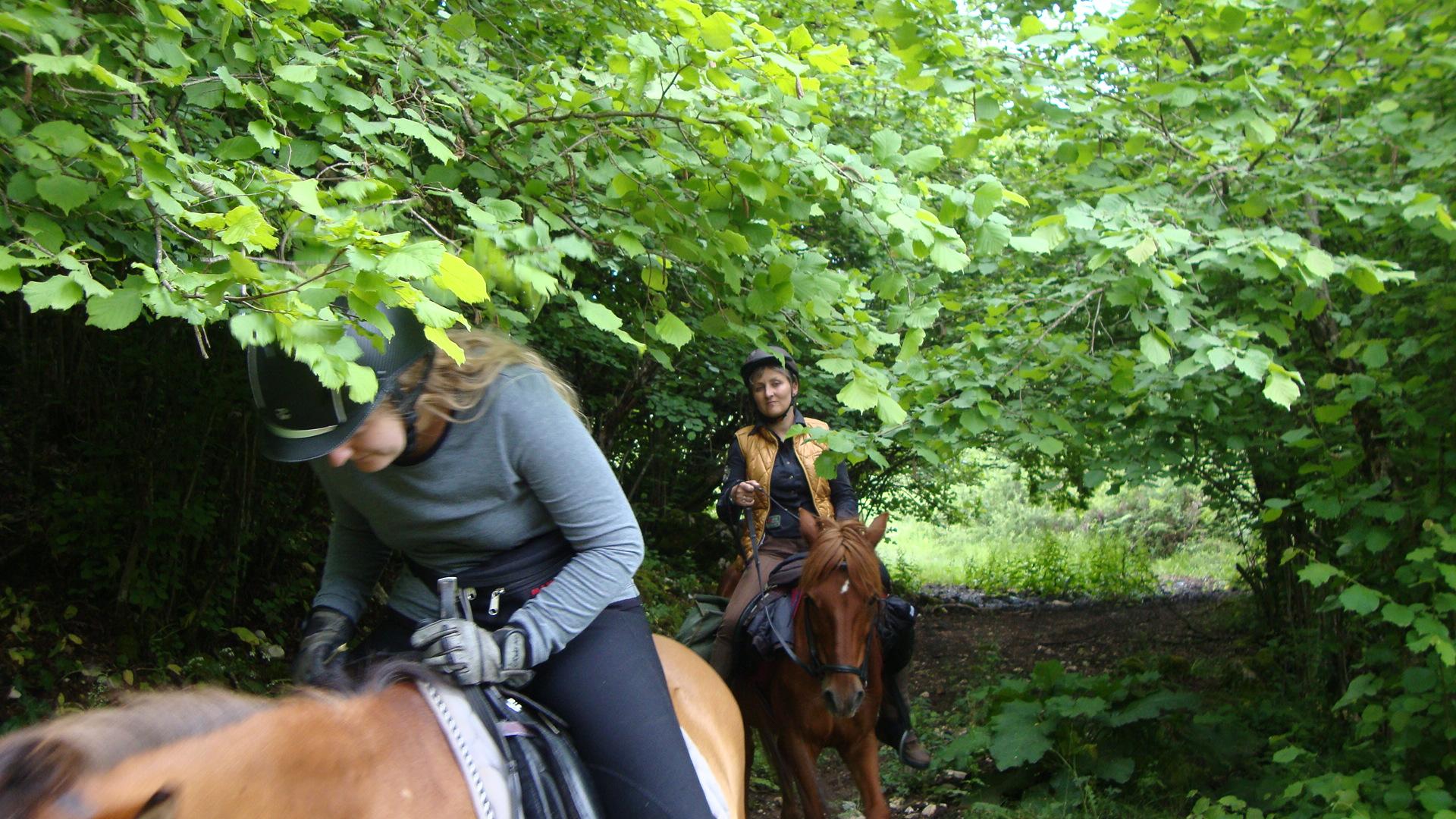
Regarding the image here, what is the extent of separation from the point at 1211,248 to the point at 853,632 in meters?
2.17

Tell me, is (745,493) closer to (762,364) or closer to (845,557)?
(762,364)

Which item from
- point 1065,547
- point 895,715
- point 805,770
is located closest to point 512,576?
point 805,770

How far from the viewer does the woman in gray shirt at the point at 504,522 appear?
2.03 m

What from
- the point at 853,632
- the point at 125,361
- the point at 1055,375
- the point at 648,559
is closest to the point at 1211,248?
the point at 1055,375

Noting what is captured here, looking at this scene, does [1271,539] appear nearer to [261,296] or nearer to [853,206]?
[853,206]

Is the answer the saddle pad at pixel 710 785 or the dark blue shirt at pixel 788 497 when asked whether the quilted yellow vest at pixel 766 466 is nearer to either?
the dark blue shirt at pixel 788 497

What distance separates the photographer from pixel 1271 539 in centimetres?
762

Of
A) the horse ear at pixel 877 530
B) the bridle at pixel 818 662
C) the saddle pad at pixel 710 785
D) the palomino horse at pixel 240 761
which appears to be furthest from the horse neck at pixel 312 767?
the horse ear at pixel 877 530

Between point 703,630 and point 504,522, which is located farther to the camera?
point 703,630

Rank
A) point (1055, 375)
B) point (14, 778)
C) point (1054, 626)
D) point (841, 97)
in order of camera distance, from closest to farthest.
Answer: point (14, 778) → point (1055, 375) → point (841, 97) → point (1054, 626)

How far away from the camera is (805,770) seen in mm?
4668

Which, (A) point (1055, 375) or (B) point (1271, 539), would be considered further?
(B) point (1271, 539)

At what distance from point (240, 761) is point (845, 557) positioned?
3.31 meters

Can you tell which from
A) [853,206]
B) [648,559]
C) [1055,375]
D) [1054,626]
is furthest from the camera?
[1054,626]
